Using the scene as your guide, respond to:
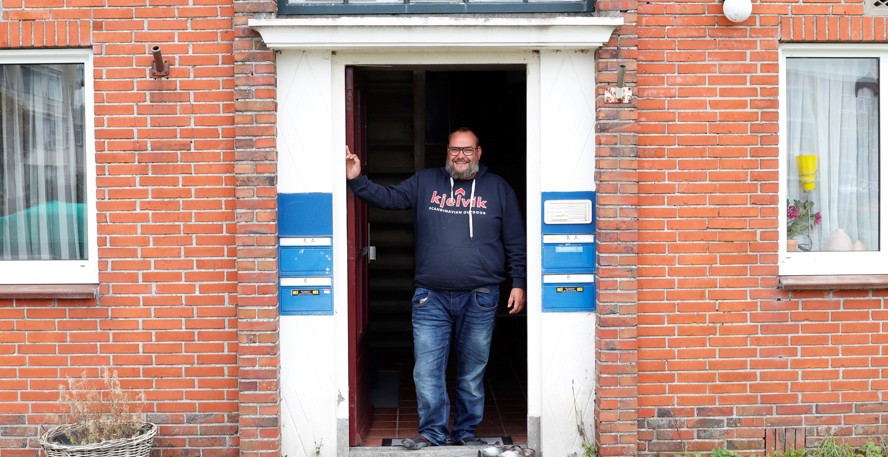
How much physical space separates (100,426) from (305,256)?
1.57m

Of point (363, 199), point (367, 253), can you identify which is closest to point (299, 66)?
point (363, 199)

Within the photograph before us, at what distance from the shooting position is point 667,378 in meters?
5.64

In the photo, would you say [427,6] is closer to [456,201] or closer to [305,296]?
[456,201]

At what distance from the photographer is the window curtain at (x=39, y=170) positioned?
18.7 feet

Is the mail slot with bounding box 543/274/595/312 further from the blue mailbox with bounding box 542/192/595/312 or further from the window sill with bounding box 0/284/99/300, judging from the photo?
the window sill with bounding box 0/284/99/300

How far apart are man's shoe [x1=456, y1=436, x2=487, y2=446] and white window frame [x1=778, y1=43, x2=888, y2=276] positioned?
2258 millimetres

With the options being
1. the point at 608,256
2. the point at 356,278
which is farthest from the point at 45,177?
the point at 608,256

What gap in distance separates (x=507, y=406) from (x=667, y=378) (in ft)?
5.53

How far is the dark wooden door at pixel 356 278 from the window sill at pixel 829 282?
274 cm

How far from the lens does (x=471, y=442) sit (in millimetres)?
5938

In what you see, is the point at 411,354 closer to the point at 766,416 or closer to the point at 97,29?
the point at 766,416

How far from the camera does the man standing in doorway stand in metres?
5.79

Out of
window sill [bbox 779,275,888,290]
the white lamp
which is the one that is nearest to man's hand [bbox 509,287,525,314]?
window sill [bbox 779,275,888,290]

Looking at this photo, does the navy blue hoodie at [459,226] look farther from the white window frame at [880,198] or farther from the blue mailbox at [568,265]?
the white window frame at [880,198]
